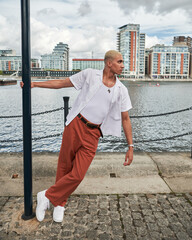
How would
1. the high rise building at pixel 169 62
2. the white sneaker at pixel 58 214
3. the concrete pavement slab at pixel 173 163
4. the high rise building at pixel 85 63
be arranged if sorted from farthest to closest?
the high rise building at pixel 85 63
the high rise building at pixel 169 62
the concrete pavement slab at pixel 173 163
the white sneaker at pixel 58 214

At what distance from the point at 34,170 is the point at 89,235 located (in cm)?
185

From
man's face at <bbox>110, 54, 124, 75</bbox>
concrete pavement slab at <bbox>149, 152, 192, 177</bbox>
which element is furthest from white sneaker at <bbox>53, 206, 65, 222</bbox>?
concrete pavement slab at <bbox>149, 152, 192, 177</bbox>

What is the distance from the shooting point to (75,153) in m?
2.75

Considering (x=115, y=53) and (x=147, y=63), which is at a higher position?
(x=147, y=63)

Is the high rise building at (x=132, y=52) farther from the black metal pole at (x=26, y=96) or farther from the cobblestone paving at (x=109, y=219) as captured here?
the black metal pole at (x=26, y=96)

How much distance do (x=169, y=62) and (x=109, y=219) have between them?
16875 cm

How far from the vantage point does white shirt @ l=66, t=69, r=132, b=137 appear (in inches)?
103

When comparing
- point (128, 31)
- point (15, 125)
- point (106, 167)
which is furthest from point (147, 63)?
point (106, 167)

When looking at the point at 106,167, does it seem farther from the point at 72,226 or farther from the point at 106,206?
the point at 72,226

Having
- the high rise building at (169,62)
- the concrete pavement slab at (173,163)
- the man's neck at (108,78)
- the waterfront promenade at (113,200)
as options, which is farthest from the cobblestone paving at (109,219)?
the high rise building at (169,62)

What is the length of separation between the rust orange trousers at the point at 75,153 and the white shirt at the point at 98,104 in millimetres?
105

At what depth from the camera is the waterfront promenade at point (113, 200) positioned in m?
2.59

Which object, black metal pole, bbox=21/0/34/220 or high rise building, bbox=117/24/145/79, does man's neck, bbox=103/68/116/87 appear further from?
high rise building, bbox=117/24/145/79

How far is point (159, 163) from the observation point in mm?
4418
